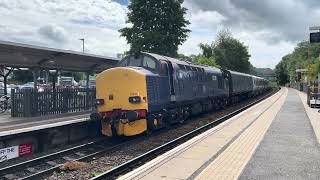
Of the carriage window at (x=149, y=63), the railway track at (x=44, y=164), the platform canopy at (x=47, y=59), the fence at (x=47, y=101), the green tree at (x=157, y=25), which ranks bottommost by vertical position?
the railway track at (x=44, y=164)

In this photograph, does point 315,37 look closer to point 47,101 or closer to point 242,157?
point 47,101

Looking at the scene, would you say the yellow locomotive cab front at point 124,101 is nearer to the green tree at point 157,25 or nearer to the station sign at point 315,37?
the station sign at point 315,37

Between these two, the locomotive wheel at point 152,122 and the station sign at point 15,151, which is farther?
the locomotive wheel at point 152,122

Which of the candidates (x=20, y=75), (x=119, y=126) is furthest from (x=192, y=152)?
(x=20, y=75)

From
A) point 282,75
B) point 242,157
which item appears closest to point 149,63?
point 242,157

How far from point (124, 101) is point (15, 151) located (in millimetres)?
3980

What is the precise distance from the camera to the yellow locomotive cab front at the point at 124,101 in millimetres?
13773

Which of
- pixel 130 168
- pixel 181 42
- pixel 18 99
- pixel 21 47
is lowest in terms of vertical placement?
pixel 130 168

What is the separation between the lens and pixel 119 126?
14.0m

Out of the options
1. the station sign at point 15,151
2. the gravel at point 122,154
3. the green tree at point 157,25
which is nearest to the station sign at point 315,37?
the gravel at point 122,154

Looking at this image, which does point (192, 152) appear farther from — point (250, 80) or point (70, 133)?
point (250, 80)

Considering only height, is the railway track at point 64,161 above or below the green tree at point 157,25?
below

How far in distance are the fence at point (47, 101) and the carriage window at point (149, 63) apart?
254 inches

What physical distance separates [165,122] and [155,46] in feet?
65.5
